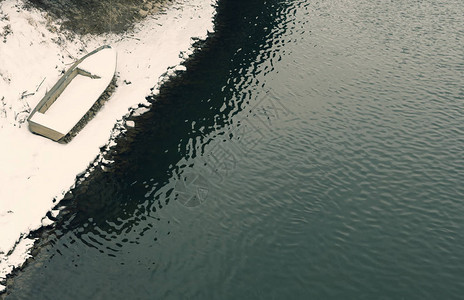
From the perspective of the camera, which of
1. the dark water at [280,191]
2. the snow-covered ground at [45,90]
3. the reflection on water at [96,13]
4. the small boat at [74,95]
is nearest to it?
the dark water at [280,191]

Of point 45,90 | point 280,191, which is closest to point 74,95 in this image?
point 45,90

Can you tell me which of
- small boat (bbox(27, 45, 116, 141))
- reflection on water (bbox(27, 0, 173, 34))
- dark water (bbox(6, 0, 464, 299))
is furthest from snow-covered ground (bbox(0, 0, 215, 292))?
dark water (bbox(6, 0, 464, 299))

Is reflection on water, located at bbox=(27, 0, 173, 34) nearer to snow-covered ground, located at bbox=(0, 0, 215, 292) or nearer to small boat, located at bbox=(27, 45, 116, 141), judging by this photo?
snow-covered ground, located at bbox=(0, 0, 215, 292)

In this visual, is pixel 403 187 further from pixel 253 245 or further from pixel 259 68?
pixel 259 68

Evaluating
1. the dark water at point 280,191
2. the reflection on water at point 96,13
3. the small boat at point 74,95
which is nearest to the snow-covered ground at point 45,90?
the reflection on water at point 96,13

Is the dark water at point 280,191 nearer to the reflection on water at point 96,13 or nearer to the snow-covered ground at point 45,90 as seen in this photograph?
the snow-covered ground at point 45,90

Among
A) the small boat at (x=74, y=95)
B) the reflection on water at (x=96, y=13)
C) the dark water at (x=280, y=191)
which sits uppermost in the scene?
the reflection on water at (x=96, y=13)
